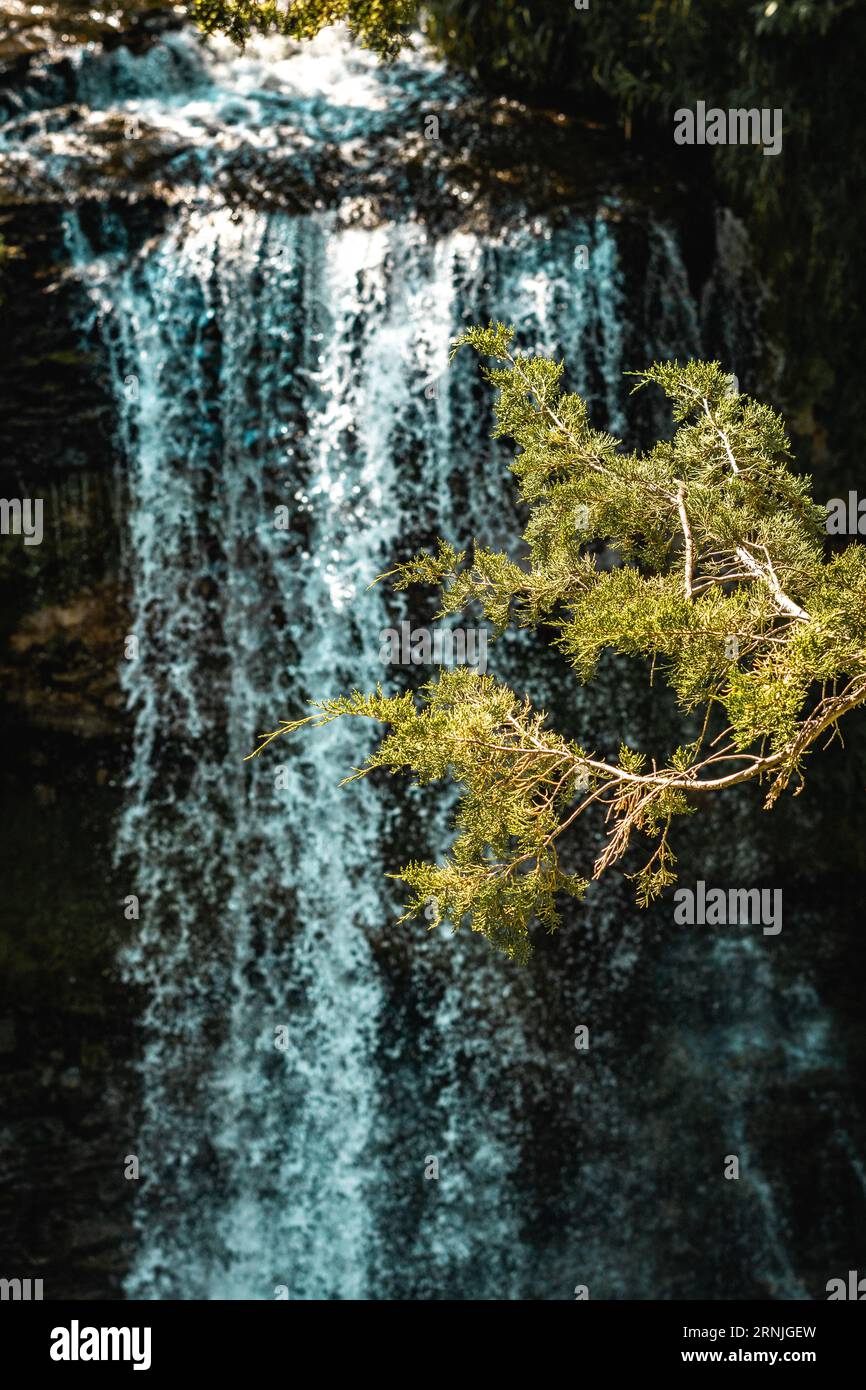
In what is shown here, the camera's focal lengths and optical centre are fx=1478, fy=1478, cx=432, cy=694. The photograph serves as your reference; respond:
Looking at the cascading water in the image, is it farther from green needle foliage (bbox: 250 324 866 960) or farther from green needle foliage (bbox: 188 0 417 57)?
green needle foliage (bbox: 250 324 866 960)

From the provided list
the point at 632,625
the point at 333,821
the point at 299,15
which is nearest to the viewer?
the point at 632,625

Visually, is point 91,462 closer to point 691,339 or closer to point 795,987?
point 691,339

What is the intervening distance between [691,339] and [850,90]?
1392mm

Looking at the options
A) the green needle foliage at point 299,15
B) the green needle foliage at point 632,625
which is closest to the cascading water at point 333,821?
the green needle foliage at point 299,15

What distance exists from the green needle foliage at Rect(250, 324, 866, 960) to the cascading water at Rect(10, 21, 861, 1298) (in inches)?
108

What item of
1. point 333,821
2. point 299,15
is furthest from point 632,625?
point 333,821

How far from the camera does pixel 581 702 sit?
7.78 m

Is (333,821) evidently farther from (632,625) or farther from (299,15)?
(632,625)

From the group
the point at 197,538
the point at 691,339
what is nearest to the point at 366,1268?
the point at 197,538

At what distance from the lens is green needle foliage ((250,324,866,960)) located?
3730 millimetres

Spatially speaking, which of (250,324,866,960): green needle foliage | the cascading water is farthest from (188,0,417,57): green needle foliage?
(250,324,866,960): green needle foliage

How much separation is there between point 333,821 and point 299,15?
373 cm

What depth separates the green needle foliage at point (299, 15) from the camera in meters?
6.12

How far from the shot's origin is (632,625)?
145 inches
